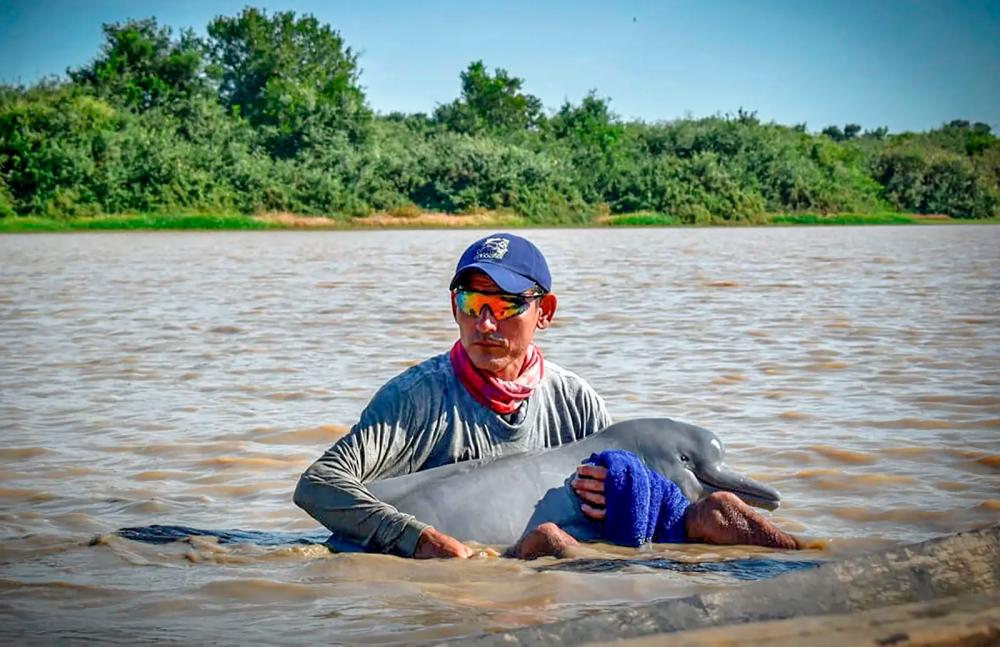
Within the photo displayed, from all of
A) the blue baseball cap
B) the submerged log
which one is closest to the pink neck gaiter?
the blue baseball cap

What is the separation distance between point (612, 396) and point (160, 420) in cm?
245

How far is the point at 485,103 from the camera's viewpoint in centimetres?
5662

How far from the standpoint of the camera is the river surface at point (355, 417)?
12.9 feet

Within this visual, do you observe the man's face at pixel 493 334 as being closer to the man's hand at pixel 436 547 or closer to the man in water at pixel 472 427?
the man in water at pixel 472 427

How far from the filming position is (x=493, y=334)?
168 inches

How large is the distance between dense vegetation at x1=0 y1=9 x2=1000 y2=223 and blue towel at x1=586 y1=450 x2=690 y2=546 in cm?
3756

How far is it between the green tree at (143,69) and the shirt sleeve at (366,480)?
45.0 m

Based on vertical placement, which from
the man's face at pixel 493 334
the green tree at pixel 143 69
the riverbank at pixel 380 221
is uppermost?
the green tree at pixel 143 69

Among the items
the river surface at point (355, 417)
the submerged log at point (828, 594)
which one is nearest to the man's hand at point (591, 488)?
the river surface at point (355, 417)

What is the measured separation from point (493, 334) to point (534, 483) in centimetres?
47

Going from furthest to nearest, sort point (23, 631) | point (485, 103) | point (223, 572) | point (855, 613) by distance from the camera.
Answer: point (485, 103)
point (223, 572)
point (23, 631)
point (855, 613)

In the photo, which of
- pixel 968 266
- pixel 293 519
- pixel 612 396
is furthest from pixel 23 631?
pixel 968 266

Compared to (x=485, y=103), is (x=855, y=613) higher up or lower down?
lower down

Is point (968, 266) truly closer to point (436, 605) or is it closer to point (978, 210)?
point (436, 605)
